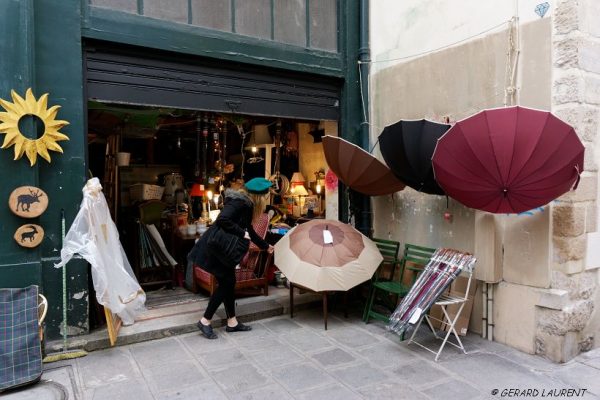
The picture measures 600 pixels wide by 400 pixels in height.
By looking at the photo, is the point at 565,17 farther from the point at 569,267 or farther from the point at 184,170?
the point at 184,170

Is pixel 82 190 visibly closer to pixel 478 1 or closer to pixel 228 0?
pixel 228 0

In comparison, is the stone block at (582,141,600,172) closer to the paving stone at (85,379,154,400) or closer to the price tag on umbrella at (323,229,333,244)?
the price tag on umbrella at (323,229,333,244)

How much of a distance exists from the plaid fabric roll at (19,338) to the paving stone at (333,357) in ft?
9.03

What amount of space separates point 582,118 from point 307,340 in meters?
3.93

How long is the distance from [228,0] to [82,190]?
10.4 ft

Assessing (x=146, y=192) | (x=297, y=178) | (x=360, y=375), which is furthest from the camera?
(x=297, y=178)

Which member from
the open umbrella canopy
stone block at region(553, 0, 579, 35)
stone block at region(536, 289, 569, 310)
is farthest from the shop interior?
stone block at region(536, 289, 569, 310)

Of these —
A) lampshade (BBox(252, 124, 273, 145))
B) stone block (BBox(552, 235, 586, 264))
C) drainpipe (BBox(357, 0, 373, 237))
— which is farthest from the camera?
lampshade (BBox(252, 124, 273, 145))

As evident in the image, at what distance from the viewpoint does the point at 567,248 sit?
4.46m

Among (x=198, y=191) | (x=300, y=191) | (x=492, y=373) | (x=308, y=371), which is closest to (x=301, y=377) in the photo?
(x=308, y=371)

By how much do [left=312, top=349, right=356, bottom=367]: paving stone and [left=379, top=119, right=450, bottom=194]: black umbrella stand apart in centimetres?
215

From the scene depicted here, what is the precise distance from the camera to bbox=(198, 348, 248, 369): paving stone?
14.7ft

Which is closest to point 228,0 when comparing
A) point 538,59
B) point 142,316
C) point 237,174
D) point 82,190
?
point 82,190

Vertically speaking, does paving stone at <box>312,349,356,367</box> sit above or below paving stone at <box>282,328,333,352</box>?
below
